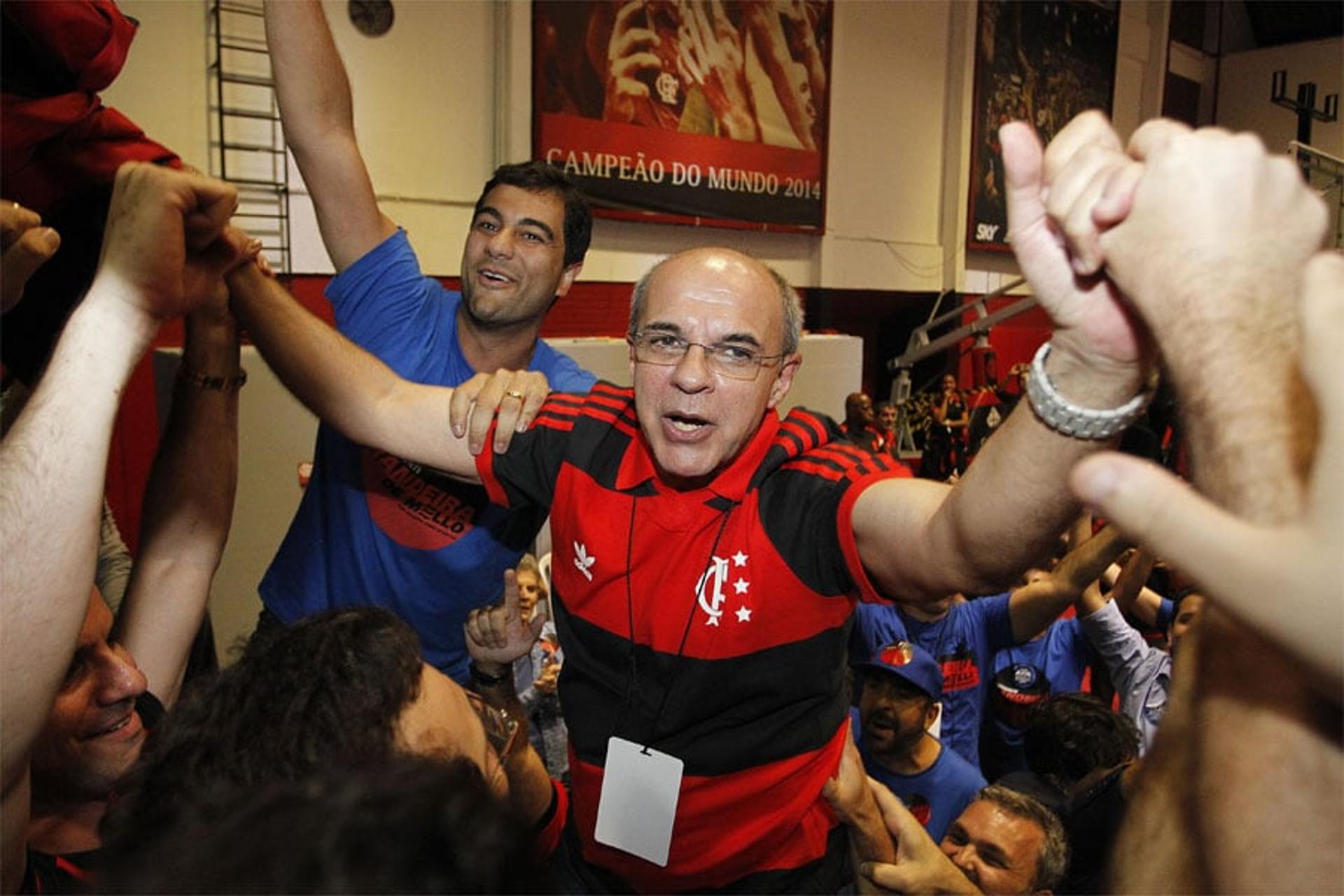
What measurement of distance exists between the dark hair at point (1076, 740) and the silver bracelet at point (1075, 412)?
1862mm

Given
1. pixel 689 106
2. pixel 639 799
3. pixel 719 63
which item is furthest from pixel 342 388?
pixel 719 63

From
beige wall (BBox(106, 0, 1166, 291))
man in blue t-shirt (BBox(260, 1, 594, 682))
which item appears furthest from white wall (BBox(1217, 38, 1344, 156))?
man in blue t-shirt (BBox(260, 1, 594, 682))

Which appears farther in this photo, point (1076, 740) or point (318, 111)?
point (1076, 740)

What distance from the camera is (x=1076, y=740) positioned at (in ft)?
8.25

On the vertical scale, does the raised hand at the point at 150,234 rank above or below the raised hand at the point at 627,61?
below

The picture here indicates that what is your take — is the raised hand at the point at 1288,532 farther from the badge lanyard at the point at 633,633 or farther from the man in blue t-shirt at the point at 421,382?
the man in blue t-shirt at the point at 421,382

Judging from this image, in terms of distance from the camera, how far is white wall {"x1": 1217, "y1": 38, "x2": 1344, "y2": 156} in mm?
8391

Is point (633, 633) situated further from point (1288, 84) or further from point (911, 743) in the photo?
point (1288, 84)

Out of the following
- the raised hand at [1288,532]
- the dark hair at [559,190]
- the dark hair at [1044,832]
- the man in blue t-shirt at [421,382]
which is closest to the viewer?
the raised hand at [1288,532]

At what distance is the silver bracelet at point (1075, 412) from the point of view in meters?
0.93

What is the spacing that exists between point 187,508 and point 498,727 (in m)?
0.70

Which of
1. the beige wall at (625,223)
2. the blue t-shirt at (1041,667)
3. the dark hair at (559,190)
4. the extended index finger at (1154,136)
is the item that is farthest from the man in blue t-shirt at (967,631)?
the beige wall at (625,223)

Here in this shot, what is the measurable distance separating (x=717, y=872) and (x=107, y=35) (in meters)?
1.51

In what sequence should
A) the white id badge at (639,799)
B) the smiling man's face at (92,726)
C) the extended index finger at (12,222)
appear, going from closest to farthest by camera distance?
the extended index finger at (12,222)
the smiling man's face at (92,726)
the white id badge at (639,799)
